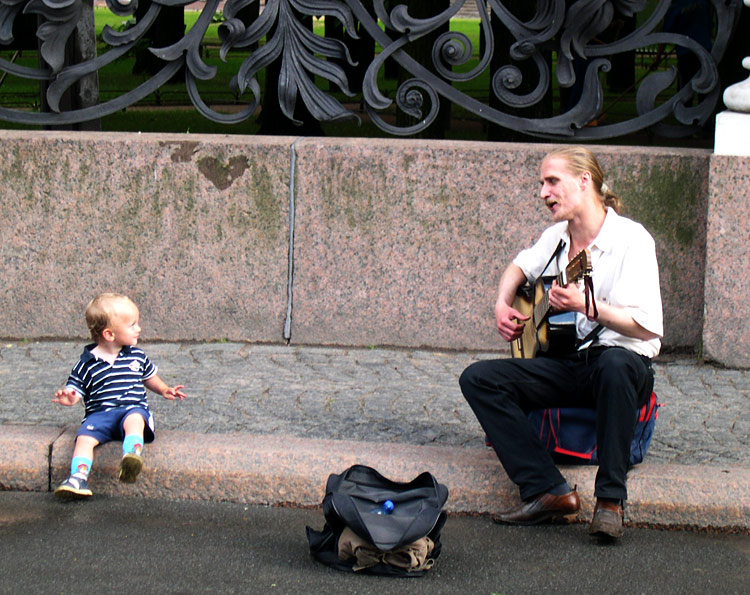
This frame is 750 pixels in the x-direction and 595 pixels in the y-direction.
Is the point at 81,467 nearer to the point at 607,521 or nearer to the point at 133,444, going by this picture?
the point at 133,444

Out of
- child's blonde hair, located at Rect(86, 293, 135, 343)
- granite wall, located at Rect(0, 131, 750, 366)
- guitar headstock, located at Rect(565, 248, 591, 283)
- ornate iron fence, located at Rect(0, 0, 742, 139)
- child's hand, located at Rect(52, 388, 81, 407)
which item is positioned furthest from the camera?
ornate iron fence, located at Rect(0, 0, 742, 139)

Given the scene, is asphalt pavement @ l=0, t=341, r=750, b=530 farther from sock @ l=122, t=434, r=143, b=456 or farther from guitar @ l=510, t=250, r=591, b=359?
guitar @ l=510, t=250, r=591, b=359

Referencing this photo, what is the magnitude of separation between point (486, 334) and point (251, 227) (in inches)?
49.1

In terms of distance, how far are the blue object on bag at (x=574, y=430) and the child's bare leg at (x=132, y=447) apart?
1.36 m

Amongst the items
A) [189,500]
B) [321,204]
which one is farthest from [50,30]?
[189,500]

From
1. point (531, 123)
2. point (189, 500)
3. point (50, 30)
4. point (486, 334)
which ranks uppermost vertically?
point (50, 30)

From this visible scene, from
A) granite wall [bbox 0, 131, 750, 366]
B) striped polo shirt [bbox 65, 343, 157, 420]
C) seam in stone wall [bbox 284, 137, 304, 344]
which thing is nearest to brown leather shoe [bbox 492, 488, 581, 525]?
striped polo shirt [bbox 65, 343, 157, 420]

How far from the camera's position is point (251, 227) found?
18.7 feet

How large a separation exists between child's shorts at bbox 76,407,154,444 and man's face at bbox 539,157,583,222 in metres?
1.62

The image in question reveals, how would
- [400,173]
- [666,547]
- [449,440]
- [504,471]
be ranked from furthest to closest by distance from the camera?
[400,173] < [449,440] < [504,471] < [666,547]

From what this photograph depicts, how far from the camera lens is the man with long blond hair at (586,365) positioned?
3789 mm

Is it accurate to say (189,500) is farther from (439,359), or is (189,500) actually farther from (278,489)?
(439,359)

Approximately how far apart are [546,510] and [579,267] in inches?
31.7

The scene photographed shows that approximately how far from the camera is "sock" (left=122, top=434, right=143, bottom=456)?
4059 millimetres
